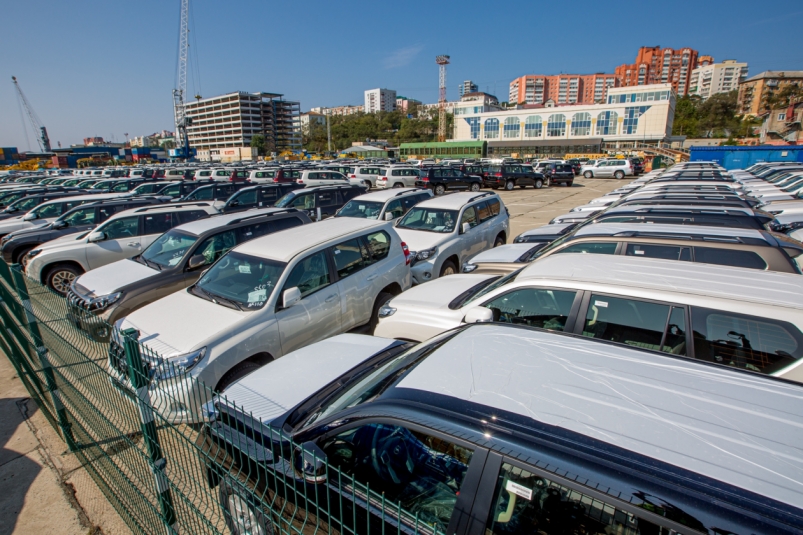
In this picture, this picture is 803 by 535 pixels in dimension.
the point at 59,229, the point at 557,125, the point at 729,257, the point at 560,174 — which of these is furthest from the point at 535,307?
the point at 557,125

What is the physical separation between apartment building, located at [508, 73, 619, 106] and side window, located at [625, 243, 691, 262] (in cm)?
18077

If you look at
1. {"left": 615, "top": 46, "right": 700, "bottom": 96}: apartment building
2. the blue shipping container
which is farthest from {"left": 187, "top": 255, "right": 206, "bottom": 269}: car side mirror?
{"left": 615, "top": 46, "right": 700, "bottom": 96}: apartment building

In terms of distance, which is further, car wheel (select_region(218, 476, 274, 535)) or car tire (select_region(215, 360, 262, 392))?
car tire (select_region(215, 360, 262, 392))

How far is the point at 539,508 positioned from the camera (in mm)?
1581

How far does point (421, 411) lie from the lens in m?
1.89

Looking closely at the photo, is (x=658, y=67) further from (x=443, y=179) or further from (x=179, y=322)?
(x=179, y=322)

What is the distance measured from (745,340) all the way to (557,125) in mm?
89418

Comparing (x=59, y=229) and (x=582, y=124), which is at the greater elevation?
(x=582, y=124)

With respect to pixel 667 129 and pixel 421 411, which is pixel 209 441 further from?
pixel 667 129

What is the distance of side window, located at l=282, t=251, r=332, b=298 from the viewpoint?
4776 millimetres

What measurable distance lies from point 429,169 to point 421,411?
80.9 ft

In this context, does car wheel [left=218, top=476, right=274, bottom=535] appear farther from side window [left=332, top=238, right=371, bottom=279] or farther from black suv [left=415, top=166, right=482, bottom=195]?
black suv [left=415, top=166, right=482, bottom=195]

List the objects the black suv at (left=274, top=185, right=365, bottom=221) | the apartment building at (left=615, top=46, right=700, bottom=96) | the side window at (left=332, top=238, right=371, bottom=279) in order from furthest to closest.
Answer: the apartment building at (left=615, top=46, right=700, bottom=96)
the black suv at (left=274, top=185, right=365, bottom=221)
the side window at (left=332, top=238, right=371, bottom=279)

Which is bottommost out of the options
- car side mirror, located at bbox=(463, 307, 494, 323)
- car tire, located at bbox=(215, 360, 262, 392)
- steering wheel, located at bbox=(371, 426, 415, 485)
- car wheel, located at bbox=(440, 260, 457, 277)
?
car tire, located at bbox=(215, 360, 262, 392)
